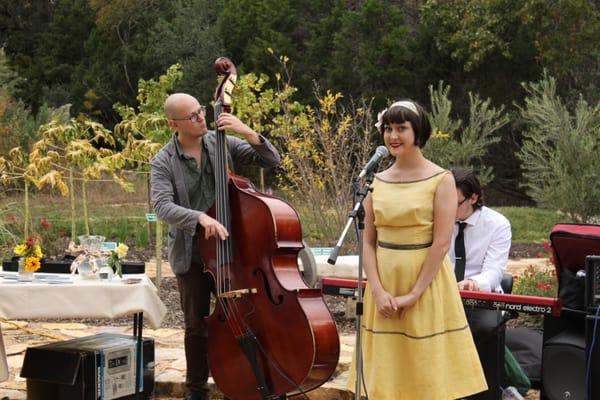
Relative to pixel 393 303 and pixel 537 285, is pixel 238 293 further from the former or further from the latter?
pixel 537 285

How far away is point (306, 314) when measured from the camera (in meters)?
3.96

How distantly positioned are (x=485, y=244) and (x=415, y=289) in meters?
1.13

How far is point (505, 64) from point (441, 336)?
19.4m

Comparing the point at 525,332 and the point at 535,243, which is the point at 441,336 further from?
the point at 535,243

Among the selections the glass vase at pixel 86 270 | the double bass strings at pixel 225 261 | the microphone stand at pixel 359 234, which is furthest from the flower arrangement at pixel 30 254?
the microphone stand at pixel 359 234

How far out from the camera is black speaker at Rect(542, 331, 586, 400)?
4441mm

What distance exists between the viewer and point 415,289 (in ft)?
12.2

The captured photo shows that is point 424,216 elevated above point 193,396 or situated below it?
above

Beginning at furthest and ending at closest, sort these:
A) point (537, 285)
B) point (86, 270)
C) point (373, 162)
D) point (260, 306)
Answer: point (537, 285) → point (86, 270) → point (260, 306) → point (373, 162)

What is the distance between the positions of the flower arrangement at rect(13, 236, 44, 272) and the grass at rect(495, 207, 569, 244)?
1088cm

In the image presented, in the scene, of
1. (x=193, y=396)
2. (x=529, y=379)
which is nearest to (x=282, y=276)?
(x=193, y=396)

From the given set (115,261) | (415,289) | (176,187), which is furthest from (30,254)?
(415,289)

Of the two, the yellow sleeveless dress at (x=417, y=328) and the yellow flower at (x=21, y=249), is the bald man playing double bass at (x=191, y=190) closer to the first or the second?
the yellow flower at (x=21, y=249)

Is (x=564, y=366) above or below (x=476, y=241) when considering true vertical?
below
